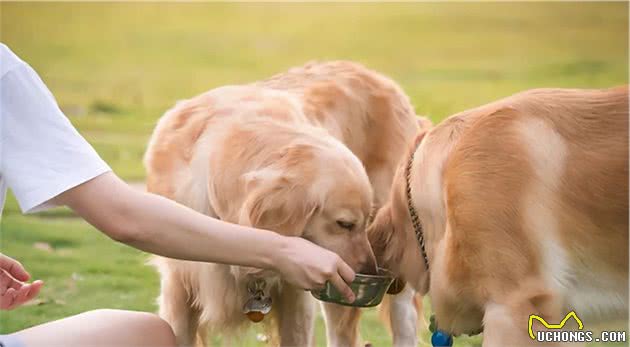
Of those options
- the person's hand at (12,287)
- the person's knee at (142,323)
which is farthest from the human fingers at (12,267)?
the person's knee at (142,323)

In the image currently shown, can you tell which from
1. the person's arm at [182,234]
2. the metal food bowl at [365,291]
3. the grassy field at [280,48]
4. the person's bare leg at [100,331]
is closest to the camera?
the person's arm at [182,234]

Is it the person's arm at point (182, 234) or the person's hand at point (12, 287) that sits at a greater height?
the person's arm at point (182, 234)

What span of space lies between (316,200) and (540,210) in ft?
2.78

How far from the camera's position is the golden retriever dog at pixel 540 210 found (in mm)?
3121

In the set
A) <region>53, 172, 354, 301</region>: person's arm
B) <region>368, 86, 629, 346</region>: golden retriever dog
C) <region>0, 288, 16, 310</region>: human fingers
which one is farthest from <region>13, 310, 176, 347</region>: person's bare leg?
<region>368, 86, 629, 346</region>: golden retriever dog

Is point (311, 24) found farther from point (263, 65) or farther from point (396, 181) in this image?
point (396, 181)

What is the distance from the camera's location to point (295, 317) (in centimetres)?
421

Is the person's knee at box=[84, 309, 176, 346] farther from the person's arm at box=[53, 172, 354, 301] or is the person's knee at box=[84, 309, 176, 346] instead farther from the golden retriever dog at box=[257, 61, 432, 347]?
the golden retriever dog at box=[257, 61, 432, 347]

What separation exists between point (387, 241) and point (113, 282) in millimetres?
2695

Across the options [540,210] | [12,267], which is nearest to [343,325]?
[540,210]

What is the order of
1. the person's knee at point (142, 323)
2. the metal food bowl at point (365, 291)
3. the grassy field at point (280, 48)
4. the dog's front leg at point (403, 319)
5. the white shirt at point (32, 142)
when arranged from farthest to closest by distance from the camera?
the grassy field at point (280, 48)
the dog's front leg at point (403, 319)
the metal food bowl at point (365, 291)
the person's knee at point (142, 323)
the white shirt at point (32, 142)

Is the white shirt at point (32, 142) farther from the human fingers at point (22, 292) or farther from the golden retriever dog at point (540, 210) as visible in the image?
the golden retriever dog at point (540, 210)

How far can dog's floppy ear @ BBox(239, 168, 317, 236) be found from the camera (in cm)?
363

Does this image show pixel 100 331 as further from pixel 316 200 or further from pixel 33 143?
pixel 316 200
